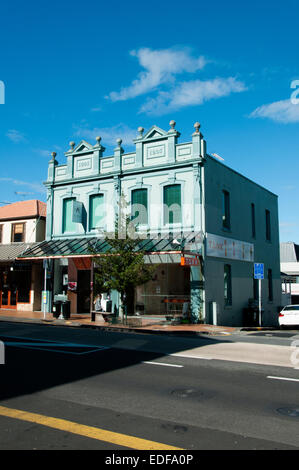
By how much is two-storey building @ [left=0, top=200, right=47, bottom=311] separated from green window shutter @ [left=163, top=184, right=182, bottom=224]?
8.27 metres

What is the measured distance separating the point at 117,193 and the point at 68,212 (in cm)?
366

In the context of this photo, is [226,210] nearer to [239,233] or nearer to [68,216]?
[239,233]

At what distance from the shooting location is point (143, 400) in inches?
263

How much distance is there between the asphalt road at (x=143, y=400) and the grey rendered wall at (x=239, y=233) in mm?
10873

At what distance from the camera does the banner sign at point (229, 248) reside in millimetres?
20859

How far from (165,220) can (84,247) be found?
14.6 ft

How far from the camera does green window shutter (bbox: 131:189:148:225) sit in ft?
72.5

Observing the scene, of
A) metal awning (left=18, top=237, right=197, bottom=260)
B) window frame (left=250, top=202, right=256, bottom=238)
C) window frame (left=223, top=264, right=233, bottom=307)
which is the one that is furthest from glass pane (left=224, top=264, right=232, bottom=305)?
window frame (left=250, top=202, right=256, bottom=238)

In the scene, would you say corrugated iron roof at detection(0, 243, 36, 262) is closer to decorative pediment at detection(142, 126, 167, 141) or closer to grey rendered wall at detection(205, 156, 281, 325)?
decorative pediment at detection(142, 126, 167, 141)

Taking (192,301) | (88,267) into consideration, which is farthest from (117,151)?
(192,301)

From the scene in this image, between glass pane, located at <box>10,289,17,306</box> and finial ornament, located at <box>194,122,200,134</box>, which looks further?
glass pane, located at <box>10,289,17,306</box>

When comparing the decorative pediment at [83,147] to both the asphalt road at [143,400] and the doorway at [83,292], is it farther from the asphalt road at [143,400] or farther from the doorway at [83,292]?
the asphalt road at [143,400]

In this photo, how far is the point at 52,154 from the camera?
1009 inches

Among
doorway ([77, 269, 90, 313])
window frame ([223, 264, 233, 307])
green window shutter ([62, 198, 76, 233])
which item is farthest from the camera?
green window shutter ([62, 198, 76, 233])
